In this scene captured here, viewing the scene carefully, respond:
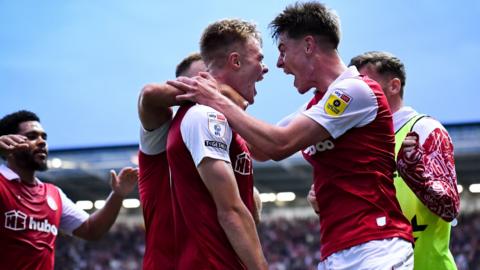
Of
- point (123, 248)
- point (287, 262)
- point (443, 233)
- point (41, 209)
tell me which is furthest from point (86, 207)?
point (443, 233)

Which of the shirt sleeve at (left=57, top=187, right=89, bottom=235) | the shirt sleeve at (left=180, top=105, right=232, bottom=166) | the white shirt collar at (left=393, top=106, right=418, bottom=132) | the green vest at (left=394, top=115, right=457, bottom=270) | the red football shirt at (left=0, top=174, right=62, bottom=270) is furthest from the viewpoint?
the shirt sleeve at (left=57, top=187, right=89, bottom=235)

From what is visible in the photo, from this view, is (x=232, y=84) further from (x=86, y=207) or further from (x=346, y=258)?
(x=86, y=207)

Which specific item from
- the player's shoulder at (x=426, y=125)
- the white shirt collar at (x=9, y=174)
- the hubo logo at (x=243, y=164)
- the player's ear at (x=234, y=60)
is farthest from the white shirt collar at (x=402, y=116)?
the white shirt collar at (x=9, y=174)

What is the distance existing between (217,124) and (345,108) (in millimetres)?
662

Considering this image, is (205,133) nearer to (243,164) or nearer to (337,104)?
(243,164)

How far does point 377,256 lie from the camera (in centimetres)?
367

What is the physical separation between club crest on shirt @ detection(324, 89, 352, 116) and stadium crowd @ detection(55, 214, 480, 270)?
2552cm

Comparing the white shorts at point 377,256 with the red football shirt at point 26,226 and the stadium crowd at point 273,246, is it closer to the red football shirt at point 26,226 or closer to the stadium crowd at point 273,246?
the red football shirt at point 26,226

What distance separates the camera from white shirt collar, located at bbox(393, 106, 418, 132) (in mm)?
5062

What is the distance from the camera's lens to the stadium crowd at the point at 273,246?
29500mm

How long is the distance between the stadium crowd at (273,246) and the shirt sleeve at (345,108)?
25.4 m

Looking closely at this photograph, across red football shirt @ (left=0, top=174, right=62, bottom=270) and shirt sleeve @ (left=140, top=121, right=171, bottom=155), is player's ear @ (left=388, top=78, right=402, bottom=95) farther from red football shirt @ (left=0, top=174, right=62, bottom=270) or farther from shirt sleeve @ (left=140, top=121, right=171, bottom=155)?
red football shirt @ (left=0, top=174, right=62, bottom=270)

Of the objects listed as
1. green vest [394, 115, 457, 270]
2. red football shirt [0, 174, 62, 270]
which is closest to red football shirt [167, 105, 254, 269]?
green vest [394, 115, 457, 270]

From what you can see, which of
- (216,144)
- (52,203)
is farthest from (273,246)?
(216,144)
